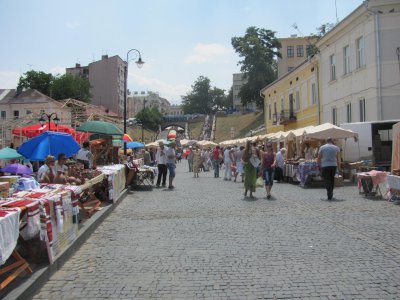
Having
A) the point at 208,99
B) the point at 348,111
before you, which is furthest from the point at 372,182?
the point at 208,99

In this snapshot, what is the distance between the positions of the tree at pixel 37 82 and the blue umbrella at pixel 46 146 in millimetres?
69391

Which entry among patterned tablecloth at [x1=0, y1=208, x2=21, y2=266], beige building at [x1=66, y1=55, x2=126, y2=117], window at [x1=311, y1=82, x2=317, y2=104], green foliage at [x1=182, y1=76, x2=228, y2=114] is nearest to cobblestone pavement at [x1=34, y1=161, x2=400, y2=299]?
patterned tablecloth at [x1=0, y1=208, x2=21, y2=266]

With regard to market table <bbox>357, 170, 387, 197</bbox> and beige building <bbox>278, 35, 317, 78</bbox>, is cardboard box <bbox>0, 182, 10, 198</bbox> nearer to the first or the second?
market table <bbox>357, 170, 387, 197</bbox>

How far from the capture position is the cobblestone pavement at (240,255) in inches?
199

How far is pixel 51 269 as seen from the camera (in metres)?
5.73

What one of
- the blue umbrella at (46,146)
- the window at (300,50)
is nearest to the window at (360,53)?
the blue umbrella at (46,146)

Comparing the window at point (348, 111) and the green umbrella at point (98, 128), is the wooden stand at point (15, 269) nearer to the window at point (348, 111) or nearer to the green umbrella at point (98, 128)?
the green umbrella at point (98, 128)

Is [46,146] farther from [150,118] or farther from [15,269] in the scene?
[150,118]

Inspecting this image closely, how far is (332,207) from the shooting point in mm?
11367

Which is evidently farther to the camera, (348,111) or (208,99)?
(208,99)

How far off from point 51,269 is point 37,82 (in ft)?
249

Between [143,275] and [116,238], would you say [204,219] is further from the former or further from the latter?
[143,275]

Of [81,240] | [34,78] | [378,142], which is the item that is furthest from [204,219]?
[34,78]

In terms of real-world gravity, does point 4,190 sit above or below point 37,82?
below
